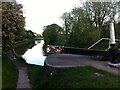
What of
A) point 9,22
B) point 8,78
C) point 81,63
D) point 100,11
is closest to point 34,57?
point 100,11

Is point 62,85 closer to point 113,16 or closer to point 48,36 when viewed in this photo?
point 113,16

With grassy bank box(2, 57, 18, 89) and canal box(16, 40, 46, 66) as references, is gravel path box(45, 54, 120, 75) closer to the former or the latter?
grassy bank box(2, 57, 18, 89)

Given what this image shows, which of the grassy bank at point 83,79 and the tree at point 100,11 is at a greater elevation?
the tree at point 100,11

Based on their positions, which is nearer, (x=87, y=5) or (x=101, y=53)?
(x=101, y=53)

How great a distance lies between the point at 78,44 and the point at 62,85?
3240 cm

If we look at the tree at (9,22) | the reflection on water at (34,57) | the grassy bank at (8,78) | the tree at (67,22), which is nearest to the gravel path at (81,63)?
the grassy bank at (8,78)

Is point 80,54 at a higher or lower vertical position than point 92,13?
lower

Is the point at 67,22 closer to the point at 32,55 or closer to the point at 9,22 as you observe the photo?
the point at 32,55

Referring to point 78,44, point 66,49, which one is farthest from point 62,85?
point 78,44

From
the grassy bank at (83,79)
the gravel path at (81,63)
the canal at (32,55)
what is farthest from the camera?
the canal at (32,55)

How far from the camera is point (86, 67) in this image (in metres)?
19.8

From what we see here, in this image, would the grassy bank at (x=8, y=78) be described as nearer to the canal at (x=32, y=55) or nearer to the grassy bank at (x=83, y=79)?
the grassy bank at (x=83, y=79)

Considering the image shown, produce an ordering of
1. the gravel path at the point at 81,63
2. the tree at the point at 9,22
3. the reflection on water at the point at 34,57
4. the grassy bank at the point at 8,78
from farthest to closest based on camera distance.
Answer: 1. the reflection on water at the point at 34,57
2. the tree at the point at 9,22
3. the grassy bank at the point at 8,78
4. the gravel path at the point at 81,63

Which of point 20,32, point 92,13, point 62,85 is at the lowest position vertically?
point 62,85
